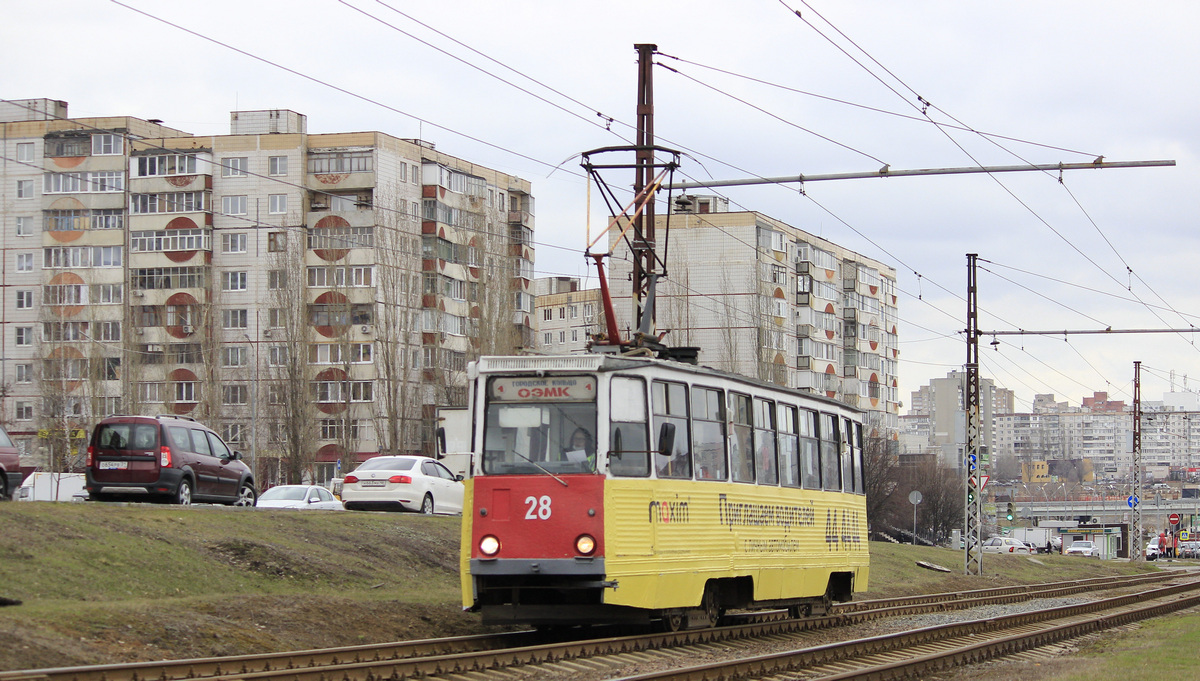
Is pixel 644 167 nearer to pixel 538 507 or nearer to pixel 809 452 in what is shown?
pixel 809 452

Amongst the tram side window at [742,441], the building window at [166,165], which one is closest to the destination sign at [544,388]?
the tram side window at [742,441]

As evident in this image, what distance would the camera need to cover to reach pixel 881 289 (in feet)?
356

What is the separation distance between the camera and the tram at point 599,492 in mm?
14391

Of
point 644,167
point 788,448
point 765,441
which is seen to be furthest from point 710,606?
point 644,167

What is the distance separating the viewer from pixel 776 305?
86062mm

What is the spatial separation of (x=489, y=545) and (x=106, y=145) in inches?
2603

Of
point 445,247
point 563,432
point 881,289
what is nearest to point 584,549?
point 563,432

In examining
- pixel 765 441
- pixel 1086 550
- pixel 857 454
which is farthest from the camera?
pixel 1086 550

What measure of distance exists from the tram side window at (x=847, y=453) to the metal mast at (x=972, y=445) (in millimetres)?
17678

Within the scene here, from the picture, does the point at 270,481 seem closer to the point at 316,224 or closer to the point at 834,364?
the point at 316,224

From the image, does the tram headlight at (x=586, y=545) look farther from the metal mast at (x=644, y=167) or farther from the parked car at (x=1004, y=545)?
the parked car at (x=1004, y=545)

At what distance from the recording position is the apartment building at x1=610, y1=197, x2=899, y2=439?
3061 inches

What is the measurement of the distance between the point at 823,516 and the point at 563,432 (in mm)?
6607

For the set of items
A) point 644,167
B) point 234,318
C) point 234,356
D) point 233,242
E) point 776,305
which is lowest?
point 234,356
